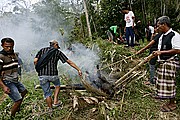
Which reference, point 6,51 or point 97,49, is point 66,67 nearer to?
point 97,49

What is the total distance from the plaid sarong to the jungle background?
14.8 inches

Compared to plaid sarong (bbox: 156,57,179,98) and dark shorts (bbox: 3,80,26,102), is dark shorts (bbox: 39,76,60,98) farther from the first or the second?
plaid sarong (bbox: 156,57,179,98)

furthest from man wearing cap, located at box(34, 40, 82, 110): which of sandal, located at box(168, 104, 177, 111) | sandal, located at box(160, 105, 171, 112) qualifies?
sandal, located at box(168, 104, 177, 111)

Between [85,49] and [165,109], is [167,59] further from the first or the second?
[85,49]

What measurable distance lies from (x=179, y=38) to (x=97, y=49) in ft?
15.3

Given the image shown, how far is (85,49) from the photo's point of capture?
8758mm

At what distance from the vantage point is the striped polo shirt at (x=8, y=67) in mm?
4016

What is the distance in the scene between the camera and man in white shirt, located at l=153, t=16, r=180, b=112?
3803 millimetres

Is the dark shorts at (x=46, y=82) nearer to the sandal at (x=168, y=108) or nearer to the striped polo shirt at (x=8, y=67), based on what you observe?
the striped polo shirt at (x=8, y=67)

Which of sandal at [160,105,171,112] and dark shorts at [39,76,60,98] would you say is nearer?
sandal at [160,105,171,112]

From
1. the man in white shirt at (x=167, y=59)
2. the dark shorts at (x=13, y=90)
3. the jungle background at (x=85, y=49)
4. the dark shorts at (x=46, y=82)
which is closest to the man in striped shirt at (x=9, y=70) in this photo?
the dark shorts at (x=13, y=90)

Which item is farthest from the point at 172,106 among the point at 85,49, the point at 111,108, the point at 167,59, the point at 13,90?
the point at 85,49

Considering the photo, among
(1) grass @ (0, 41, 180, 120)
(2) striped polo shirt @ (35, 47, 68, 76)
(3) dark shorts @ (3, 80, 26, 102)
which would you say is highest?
(2) striped polo shirt @ (35, 47, 68, 76)

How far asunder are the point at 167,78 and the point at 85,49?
508cm
